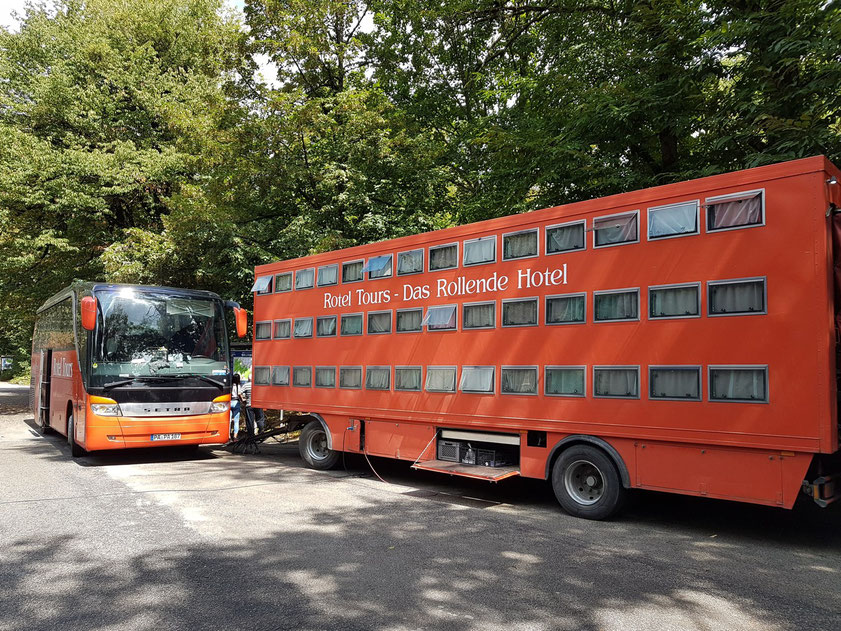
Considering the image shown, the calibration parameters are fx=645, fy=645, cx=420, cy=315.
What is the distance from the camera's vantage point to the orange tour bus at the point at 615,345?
19.2 feet

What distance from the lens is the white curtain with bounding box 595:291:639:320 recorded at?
691 cm

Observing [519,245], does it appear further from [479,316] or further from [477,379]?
[477,379]

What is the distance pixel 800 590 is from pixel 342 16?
18208 mm

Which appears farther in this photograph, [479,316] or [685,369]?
[479,316]

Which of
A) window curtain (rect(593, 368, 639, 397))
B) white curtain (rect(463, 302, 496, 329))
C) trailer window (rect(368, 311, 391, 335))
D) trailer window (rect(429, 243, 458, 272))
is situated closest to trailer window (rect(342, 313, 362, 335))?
trailer window (rect(368, 311, 391, 335))

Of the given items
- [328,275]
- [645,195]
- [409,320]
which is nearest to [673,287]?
[645,195]

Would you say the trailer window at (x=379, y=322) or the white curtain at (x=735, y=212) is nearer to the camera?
the white curtain at (x=735, y=212)

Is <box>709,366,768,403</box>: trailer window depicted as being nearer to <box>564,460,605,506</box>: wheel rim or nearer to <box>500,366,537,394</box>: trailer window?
<box>564,460,605,506</box>: wheel rim

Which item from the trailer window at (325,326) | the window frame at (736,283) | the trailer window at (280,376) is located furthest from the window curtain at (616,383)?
the trailer window at (280,376)

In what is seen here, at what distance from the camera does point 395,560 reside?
18.4ft

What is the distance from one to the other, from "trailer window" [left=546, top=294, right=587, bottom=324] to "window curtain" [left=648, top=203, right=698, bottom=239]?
1.08 m

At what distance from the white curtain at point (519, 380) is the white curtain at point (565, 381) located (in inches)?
8.2

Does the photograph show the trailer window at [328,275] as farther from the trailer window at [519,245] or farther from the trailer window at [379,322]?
the trailer window at [519,245]

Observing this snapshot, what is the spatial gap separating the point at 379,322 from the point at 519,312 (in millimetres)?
2552
